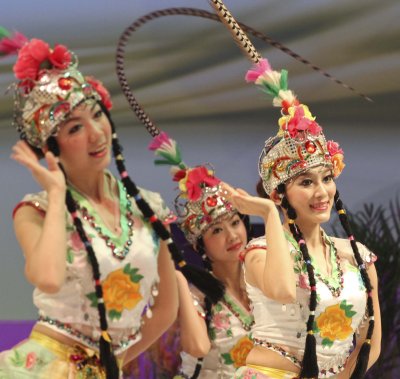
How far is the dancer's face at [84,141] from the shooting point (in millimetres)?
2627

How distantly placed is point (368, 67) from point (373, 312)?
2085 mm

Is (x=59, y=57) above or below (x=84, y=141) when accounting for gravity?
above

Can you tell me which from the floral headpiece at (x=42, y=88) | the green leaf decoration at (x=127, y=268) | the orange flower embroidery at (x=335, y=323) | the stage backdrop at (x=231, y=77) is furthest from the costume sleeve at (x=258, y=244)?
the stage backdrop at (x=231, y=77)

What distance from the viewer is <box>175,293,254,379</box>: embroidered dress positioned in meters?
3.58

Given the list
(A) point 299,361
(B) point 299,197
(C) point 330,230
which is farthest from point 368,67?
(A) point 299,361

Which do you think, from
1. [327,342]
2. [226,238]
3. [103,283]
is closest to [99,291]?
[103,283]

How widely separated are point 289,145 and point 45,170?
102cm

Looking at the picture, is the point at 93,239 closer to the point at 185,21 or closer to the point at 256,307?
the point at 256,307

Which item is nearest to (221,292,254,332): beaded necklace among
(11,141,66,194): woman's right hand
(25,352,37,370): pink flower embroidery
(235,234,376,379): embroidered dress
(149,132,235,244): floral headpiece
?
(149,132,235,244): floral headpiece

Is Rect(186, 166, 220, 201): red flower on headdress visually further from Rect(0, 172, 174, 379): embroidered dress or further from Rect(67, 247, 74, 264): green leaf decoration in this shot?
Rect(67, 247, 74, 264): green leaf decoration

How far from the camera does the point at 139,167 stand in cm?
457

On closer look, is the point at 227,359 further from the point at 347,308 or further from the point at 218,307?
the point at 347,308

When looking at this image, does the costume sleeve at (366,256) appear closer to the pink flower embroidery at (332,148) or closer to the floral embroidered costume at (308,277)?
the floral embroidered costume at (308,277)

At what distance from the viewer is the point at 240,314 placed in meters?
3.61
